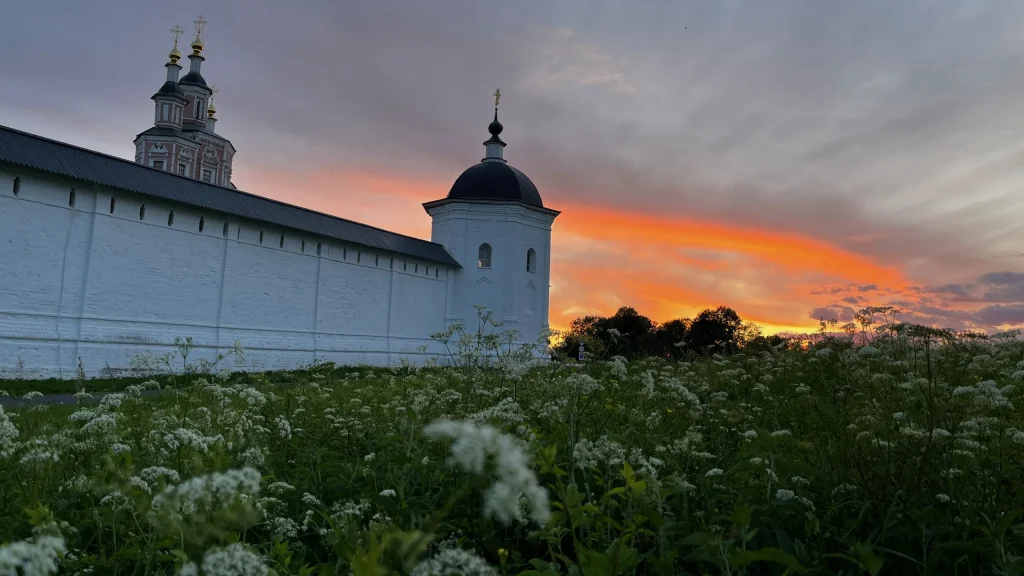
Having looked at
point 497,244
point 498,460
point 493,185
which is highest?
point 493,185

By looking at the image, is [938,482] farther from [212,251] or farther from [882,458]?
[212,251]

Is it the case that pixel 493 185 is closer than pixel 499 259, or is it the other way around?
pixel 499 259

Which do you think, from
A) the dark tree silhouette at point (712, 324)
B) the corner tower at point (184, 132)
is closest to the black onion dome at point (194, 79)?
the corner tower at point (184, 132)

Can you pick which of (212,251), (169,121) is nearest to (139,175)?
(212,251)

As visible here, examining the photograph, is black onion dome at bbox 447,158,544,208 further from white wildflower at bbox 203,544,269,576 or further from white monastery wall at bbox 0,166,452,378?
white wildflower at bbox 203,544,269,576

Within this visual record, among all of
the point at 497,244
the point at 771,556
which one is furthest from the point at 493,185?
the point at 771,556

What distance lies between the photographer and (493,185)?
35344mm

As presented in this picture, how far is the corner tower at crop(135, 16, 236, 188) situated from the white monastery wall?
75.1ft

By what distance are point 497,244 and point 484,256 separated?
104cm

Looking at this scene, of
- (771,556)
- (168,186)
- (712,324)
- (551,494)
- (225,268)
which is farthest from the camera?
(712,324)

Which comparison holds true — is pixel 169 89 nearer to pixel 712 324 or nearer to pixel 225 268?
pixel 225 268

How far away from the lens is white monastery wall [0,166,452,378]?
54.8 ft

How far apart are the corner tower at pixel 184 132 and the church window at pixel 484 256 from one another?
22148 mm

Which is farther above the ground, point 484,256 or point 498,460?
point 484,256
